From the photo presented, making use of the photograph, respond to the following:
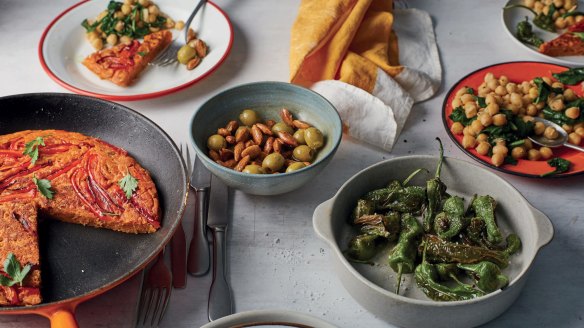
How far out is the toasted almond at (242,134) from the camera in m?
1.85

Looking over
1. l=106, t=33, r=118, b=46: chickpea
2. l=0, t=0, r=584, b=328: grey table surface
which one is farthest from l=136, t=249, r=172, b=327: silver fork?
l=106, t=33, r=118, b=46: chickpea

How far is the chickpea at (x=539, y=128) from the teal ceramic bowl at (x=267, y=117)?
1.99 ft

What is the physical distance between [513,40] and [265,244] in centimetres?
130

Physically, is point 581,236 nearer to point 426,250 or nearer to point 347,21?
point 426,250

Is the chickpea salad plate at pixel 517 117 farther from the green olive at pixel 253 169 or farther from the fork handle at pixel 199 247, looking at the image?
the fork handle at pixel 199 247

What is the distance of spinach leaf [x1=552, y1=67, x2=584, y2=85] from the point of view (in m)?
2.13

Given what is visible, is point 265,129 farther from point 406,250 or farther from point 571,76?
point 571,76

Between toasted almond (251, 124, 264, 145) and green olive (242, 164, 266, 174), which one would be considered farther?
toasted almond (251, 124, 264, 145)

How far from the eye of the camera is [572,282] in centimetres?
157

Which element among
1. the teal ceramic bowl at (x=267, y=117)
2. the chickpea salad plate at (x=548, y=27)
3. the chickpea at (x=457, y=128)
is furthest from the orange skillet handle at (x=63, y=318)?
the chickpea salad plate at (x=548, y=27)

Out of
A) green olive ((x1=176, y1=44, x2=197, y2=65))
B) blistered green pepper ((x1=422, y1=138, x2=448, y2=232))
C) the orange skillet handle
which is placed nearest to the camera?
the orange skillet handle

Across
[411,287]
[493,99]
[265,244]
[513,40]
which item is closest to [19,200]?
[265,244]

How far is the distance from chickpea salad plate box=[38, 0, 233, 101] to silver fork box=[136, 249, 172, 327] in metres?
0.73

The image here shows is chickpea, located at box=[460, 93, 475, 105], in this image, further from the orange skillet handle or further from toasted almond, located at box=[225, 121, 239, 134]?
the orange skillet handle
